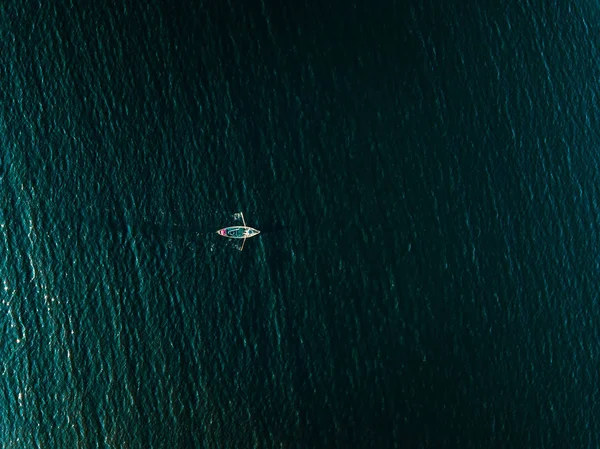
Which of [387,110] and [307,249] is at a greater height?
[387,110]

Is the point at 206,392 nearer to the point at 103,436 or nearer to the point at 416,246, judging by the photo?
the point at 103,436

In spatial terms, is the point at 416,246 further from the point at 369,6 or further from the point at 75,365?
the point at 75,365

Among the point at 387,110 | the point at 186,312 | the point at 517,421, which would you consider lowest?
the point at 517,421

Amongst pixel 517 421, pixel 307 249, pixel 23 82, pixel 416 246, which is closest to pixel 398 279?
pixel 416 246

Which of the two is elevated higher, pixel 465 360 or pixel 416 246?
pixel 416 246

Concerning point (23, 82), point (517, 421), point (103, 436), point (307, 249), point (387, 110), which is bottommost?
point (517, 421)

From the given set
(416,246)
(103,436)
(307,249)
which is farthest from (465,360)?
(103,436)

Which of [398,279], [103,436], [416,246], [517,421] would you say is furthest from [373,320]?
[103,436]
